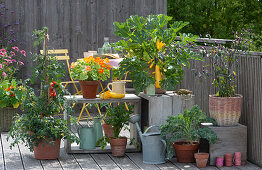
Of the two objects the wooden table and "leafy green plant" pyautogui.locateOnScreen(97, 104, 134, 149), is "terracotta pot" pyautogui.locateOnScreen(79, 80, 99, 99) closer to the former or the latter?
the wooden table

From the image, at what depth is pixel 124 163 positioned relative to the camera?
5.93 meters

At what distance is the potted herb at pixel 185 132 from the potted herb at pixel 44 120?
3.34 feet

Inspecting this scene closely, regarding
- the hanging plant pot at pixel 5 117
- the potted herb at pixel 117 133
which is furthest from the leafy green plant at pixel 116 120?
the hanging plant pot at pixel 5 117

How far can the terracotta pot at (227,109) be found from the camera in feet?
19.0

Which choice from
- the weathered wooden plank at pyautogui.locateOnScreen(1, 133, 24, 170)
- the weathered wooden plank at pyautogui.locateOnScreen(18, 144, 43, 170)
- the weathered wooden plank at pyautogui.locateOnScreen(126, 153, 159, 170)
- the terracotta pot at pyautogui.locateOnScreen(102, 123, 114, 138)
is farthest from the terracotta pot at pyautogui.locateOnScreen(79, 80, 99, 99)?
the weathered wooden plank at pyautogui.locateOnScreen(1, 133, 24, 170)

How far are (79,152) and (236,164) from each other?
1788mm

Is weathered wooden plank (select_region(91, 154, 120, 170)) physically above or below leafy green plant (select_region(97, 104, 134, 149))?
below

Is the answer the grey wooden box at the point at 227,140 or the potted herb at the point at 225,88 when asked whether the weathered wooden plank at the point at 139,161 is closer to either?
the grey wooden box at the point at 227,140

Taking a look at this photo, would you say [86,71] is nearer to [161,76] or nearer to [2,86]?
[161,76]

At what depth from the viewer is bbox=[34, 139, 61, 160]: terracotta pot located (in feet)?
19.7

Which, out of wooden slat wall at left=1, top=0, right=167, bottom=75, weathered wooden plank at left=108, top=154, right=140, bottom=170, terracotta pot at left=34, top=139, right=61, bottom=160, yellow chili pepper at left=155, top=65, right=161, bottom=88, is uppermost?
wooden slat wall at left=1, top=0, right=167, bottom=75

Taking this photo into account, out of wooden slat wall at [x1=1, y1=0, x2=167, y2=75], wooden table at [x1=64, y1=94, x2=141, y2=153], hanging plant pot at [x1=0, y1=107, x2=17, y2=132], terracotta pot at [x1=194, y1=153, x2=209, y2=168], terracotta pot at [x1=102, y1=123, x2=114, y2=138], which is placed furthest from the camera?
wooden slat wall at [x1=1, y1=0, x2=167, y2=75]

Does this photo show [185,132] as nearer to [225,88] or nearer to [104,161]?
[225,88]

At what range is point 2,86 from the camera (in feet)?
24.9
